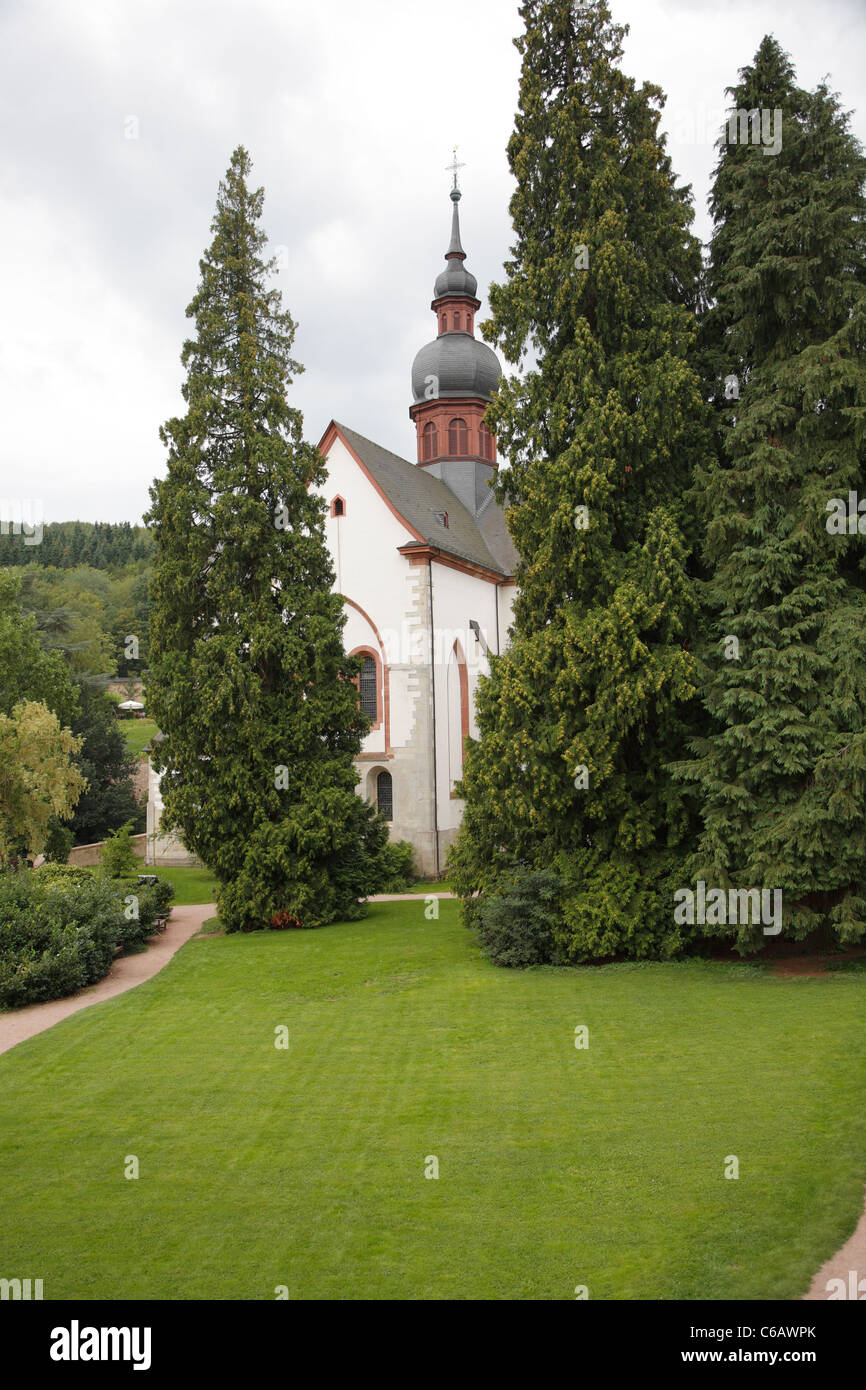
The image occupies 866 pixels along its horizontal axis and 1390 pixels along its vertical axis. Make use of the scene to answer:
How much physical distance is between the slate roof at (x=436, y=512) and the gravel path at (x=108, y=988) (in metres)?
12.7

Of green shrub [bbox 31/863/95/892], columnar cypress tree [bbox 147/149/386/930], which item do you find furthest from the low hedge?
columnar cypress tree [bbox 147/149/386/930]

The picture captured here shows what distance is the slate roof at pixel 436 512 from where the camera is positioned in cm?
2727

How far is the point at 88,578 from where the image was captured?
8831 centimetres

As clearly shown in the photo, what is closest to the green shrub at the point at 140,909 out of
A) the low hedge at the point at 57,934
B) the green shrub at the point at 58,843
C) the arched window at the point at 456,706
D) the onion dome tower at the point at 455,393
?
the low hedge at the point at 57,934

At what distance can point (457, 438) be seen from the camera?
111 feet

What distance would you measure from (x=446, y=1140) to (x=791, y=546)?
9.66 meters

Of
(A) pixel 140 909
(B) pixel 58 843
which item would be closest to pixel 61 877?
(A) pixel 140 909

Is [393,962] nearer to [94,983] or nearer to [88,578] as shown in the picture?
[94,983]

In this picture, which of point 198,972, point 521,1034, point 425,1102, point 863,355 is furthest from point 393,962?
point 863,355

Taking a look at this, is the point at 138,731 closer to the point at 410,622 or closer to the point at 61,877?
the point at 410,622

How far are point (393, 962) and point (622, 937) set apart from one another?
3.67 metres

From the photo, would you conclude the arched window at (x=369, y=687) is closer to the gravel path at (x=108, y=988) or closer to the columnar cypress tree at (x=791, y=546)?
the gravel path at (x=108, y=988)

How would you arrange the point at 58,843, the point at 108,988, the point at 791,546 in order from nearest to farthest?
the point at 791,546
the point at 108,988
the point at 58,843
